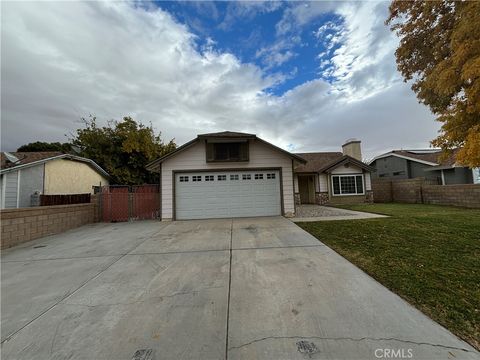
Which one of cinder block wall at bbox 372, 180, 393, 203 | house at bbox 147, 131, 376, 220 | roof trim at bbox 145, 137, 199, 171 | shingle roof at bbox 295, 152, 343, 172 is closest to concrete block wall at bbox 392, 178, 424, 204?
cinder block wall at bbox 372, 180, 393, 203

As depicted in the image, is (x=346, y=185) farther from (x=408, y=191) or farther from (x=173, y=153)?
(x=173, y=153)

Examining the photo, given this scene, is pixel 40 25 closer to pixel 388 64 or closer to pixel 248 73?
pixel 248 73

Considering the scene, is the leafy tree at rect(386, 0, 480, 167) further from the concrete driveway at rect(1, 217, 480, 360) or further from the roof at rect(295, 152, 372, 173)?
the roof at rect(295, 152, 372, 173)

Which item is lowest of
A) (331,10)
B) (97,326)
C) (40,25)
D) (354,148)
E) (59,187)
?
(97,326)

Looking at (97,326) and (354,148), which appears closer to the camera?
(97,326)

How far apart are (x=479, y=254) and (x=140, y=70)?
1488 centimetres

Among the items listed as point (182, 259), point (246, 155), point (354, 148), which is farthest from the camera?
point (354, 148)

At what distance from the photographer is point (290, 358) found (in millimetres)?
1832

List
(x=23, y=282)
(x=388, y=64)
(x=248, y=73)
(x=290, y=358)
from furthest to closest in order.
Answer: (x=248, y=73) < (x=388, y=64) < (x=23, y=282) < (x=290, y=358)

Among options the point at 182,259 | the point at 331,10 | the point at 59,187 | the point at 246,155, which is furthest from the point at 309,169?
the point at 59,187

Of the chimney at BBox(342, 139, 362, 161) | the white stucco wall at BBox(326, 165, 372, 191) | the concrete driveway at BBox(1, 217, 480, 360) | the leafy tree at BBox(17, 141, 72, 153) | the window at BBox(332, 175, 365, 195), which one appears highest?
the leafy tree at BBox(17, 141, 72, 153)

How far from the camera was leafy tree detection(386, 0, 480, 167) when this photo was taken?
4.47 metres

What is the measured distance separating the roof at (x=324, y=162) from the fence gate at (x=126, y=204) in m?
11.7

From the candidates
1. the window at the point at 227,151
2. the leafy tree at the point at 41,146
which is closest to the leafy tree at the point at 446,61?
the window at the point at 227,151
